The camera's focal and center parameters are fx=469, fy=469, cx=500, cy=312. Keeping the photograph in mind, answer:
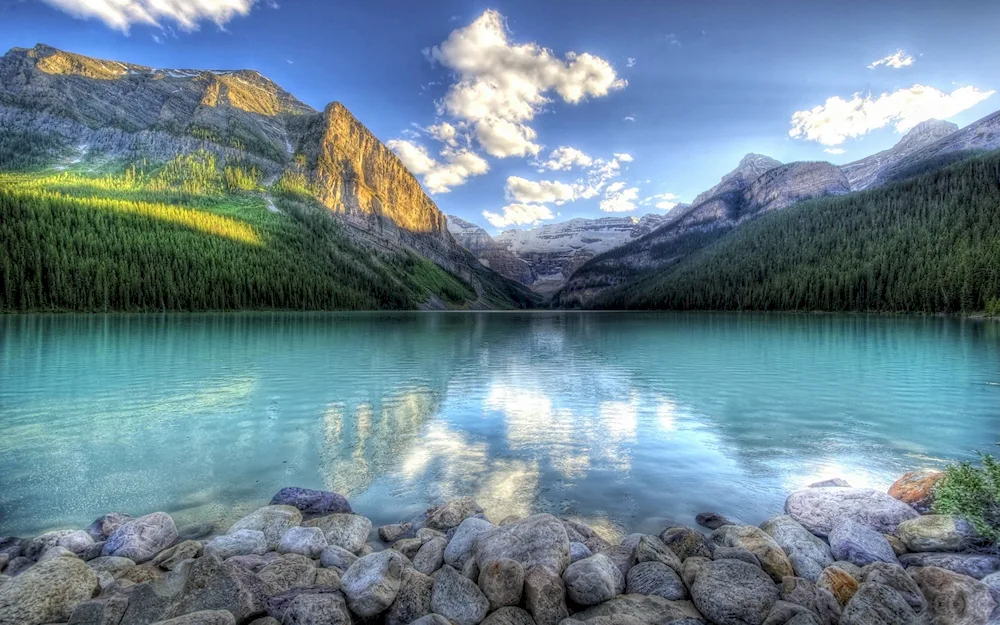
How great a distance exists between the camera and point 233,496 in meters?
11.2

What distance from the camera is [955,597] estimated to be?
6.07 metres

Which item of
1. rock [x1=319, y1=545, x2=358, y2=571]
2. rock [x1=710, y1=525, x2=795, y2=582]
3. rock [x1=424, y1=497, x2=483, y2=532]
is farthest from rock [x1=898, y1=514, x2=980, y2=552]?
rock [x1=319, y1=545, x2=358, y2=571]

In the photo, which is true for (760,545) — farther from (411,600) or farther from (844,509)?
(411,600)

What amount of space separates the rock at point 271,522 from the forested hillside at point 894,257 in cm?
12532

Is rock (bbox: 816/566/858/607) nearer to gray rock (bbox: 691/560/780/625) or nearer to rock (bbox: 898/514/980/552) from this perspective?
gray rock (bbox: 691/560/780/625)

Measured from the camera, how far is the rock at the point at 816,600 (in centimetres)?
594

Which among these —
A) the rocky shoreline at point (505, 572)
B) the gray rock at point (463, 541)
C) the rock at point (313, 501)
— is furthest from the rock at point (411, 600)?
the rock at point (313, 501)

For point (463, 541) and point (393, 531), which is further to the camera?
point (393, 531)

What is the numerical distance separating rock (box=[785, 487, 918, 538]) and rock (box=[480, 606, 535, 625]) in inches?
259

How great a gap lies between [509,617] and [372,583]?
1.93 m

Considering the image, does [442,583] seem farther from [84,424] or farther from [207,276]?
[207,276]

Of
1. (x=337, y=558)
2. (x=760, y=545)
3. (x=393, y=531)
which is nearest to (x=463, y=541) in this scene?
(x=393, y=531)

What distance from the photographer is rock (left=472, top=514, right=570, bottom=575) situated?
24.2 feet

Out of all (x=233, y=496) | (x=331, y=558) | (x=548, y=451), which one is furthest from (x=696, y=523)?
(x=233, y=496)
